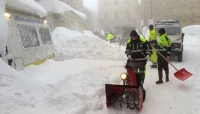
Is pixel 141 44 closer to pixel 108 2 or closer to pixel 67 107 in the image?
pixel 67 107

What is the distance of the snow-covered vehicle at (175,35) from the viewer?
10984 mm

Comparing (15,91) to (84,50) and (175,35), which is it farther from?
(175,35)

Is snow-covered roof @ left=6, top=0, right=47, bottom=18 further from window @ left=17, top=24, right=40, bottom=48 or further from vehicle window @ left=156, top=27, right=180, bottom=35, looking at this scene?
vehicle window @ left=156, top=27, right=180, bottom=35

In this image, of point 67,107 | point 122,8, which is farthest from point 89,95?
point 122,8

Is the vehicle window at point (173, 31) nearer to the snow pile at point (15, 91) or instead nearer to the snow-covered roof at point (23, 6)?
the snow-covered roof at point (23, 6)

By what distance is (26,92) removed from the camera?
15.0ft

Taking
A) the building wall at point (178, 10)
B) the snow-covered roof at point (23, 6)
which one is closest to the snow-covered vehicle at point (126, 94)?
the snow-covered roof at point (23, 6)

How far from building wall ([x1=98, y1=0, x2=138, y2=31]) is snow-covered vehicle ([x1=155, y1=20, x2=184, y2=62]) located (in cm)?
4315

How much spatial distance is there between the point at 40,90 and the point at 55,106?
2.23 ft

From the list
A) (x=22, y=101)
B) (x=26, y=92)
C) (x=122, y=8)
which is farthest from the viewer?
(x=122, y=8)

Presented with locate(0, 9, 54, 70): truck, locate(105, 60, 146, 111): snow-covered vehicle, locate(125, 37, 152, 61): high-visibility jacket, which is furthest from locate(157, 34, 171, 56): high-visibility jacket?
locate(0, 9, 54, 70): truck

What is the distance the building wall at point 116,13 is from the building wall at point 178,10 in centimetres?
2074

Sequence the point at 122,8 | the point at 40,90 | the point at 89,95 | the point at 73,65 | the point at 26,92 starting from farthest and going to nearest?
the point at 122,8 < the point at 73,65 < the point at 89,95 < the point at 40,90 < the point at 26,92

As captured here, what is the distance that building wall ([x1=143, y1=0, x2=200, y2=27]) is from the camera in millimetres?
33219
